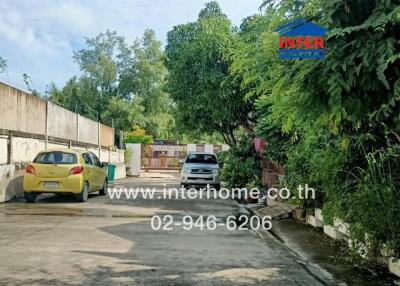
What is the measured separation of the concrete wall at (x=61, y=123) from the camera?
66.5ft

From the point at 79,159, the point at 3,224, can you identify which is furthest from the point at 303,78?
the point at 79,159

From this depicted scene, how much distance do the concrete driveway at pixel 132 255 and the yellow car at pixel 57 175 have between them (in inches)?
97.5

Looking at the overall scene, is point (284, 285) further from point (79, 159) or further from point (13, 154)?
point (13, 154)

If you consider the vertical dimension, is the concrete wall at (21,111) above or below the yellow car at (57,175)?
above

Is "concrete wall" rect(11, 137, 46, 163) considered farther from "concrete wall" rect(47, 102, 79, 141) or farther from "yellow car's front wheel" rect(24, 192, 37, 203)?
"concrete wall" rect(47, 102, 79, 141)

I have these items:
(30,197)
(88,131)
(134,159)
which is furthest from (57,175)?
(134,159)

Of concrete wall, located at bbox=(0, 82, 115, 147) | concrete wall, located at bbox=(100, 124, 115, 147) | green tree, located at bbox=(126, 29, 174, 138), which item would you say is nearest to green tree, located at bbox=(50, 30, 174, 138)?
green tree, located at bbox=(126, 29, 174, 138)

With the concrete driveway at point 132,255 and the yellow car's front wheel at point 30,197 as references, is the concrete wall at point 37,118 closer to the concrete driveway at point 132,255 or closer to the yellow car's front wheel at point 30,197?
the yellow car's front wheel at point 30,197

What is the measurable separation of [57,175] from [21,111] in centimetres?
336

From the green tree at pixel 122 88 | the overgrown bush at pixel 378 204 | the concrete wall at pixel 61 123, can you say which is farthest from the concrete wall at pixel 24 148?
the green tree at pixel 122 88

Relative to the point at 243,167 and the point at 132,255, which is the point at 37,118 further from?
the point at 132,255

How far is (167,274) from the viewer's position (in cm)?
619

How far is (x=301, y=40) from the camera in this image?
5129 mm

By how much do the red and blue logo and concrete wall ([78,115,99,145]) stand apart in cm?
2122
